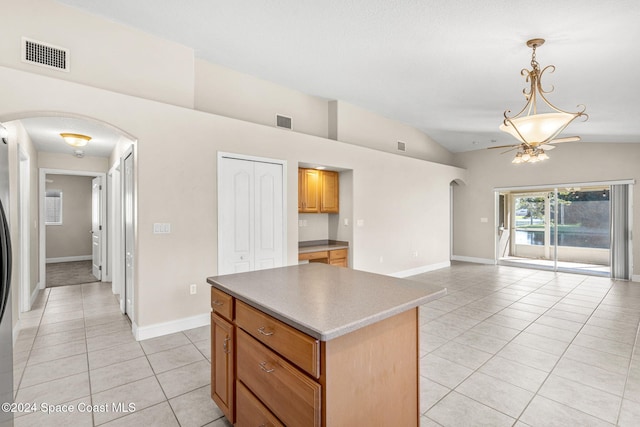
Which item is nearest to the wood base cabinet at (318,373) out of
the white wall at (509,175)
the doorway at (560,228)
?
the white wall at (509,175)

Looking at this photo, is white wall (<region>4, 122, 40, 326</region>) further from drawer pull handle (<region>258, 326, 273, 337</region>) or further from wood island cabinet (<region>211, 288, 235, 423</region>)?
drawer pull handle (<region>258, 326, 273, 337</region>)

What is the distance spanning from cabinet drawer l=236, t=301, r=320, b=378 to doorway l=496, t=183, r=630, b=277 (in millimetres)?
8173

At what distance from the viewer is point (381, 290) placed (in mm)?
1746

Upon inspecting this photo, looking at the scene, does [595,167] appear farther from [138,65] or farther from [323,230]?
[138,65]

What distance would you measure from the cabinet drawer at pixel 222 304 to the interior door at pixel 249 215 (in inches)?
77.9

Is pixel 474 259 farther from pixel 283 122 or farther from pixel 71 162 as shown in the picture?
pixel 71 162

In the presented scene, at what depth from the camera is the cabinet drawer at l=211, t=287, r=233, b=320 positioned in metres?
1.82

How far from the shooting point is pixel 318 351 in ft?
3.93

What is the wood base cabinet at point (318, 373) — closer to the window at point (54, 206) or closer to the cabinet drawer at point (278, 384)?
the cabinet drawer at point (278, 384)

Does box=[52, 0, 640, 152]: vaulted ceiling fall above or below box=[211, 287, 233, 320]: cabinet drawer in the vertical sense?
above

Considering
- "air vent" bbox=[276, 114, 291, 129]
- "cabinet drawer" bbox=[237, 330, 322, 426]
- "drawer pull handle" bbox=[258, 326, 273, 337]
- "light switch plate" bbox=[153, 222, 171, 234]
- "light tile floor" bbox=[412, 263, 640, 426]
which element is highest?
"air vent" bbox=[276, 114, 291, 129]

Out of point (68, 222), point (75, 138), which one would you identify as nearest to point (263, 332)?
point (75, 138)

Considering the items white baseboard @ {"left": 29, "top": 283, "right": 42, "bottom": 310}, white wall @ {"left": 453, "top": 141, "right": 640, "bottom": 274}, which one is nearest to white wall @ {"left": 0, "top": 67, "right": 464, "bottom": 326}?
white baseboard @ {"left": 29, "top": 283, "right": 42, "bottom": 310}

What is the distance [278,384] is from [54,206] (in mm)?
10140
